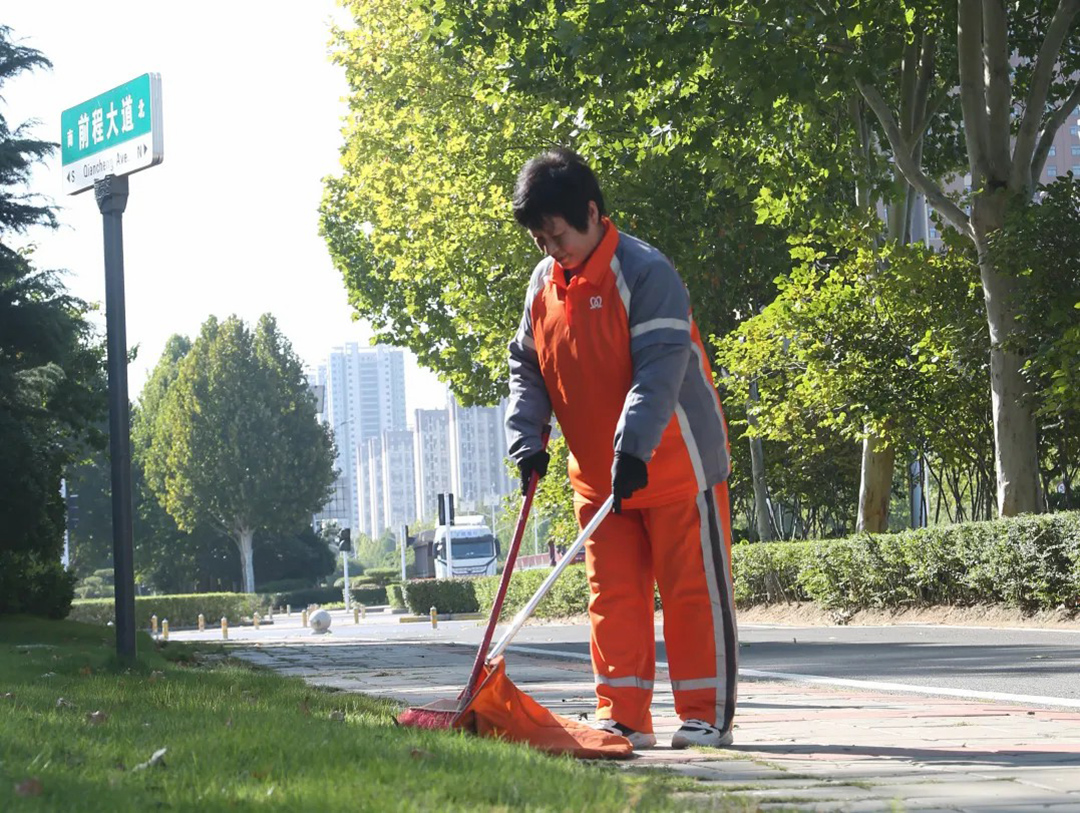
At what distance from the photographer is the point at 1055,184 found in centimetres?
1672

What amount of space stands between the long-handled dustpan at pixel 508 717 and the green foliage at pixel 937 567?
10321 millimetres

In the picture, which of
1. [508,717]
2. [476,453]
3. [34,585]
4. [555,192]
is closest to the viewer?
[508,717]

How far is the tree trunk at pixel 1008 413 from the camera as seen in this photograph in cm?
1711

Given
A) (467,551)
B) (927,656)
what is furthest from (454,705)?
(467,551)

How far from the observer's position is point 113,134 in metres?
9.98

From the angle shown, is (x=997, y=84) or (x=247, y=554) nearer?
(x=997, y=84)

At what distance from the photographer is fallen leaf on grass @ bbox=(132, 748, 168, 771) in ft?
13.3

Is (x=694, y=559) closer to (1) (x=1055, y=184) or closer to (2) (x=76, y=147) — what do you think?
(2) (x=76, y=147)

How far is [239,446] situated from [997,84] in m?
64.7

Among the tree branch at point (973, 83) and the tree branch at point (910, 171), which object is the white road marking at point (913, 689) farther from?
the tree branch at point (973, 83)

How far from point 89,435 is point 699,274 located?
10.4 m

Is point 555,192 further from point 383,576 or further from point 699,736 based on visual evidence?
point 383,576

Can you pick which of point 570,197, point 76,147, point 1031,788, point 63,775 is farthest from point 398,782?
point 76,147

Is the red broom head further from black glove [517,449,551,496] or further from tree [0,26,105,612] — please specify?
tree [0,26,105,612]
